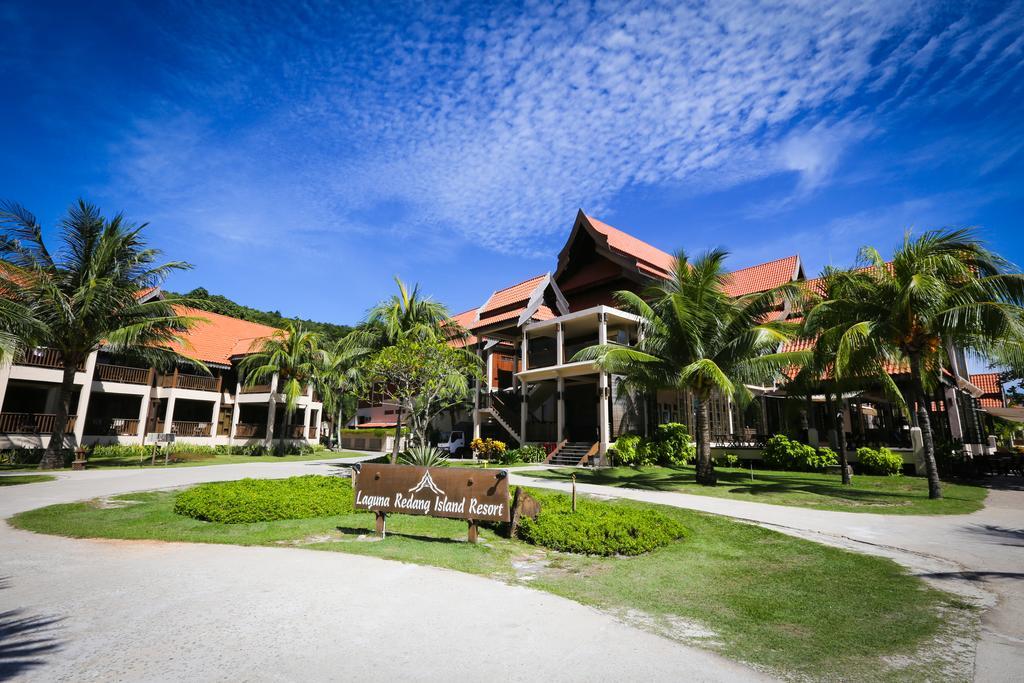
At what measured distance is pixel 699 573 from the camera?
21.7 feet

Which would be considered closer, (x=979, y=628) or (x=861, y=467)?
(x=979, y=628)

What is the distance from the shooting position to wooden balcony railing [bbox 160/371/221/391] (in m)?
33.0

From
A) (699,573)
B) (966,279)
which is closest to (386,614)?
(699,573)

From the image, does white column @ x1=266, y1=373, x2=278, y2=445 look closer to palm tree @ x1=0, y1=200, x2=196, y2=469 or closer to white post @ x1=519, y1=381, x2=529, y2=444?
palm tree @ x1=0, y1=200, x2=196, y2=469

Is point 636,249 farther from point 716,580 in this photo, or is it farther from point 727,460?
point 716,580

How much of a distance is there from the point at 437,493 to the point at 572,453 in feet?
49.7

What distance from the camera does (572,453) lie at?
2266 centimetres

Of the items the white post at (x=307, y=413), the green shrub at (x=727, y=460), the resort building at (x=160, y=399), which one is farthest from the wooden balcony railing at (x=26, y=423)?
the green shrub at (x=727, y=460)

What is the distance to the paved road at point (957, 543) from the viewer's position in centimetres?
446

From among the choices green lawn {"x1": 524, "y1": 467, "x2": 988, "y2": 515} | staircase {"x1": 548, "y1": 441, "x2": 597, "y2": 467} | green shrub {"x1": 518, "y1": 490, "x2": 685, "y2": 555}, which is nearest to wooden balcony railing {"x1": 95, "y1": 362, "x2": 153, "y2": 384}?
staircase {"x1": 548, "y1": 441, "x2": 597, "y2": 467}

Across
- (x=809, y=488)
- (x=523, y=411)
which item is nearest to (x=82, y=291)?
(x=523, y=411)

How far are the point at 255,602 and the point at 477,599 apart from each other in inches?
90.1

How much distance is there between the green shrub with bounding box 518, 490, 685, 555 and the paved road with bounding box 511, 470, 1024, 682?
7.78ft

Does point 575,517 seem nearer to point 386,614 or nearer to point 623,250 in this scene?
point 386,614
